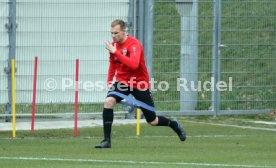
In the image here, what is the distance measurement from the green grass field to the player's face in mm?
1563

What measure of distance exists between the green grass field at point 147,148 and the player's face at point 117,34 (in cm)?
156

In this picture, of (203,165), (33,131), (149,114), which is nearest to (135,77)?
(149,114)

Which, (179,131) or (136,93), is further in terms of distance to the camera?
(179,131)

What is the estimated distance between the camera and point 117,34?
553 inches

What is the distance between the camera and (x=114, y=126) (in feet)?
61.7

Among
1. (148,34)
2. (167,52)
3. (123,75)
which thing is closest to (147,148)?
(123,75)

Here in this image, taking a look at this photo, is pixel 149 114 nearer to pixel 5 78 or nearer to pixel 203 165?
pixel 203 165

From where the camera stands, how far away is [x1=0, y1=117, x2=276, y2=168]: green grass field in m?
12.2

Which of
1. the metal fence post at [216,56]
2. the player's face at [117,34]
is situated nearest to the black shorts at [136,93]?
the player's face at [117,34]

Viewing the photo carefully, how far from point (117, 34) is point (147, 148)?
171 centimetres

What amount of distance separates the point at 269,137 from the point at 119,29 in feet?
13.0

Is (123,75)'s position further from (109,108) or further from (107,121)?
(107,121)

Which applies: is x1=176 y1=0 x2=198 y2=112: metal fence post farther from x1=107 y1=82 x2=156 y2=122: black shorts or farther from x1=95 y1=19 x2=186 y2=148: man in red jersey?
x1=95 y1=19 x2=186 y2=148: man in red jersey

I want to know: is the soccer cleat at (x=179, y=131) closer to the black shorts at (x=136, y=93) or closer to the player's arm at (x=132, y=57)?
the black shorts at (x=136, y=93)
